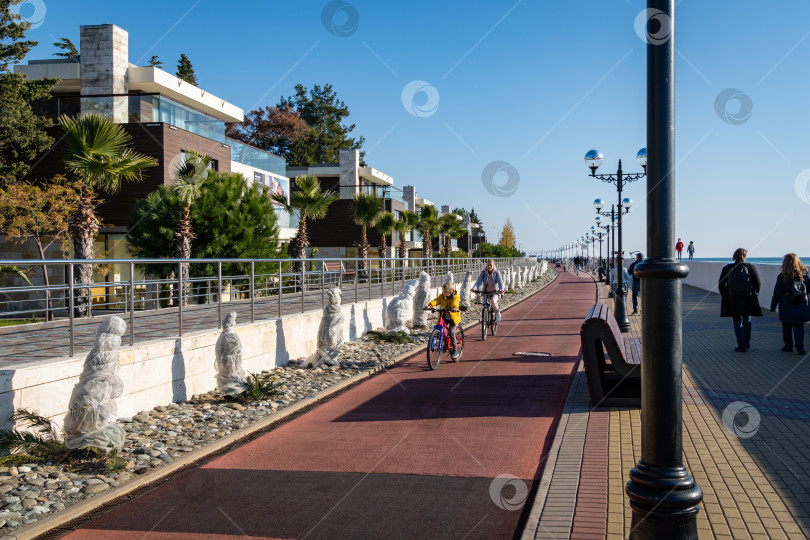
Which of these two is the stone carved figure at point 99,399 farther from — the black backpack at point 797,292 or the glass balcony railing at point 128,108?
the glass balcony railing at point 128,108

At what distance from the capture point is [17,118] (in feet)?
86.9

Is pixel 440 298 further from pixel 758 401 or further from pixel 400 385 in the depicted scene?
pixel 758 401

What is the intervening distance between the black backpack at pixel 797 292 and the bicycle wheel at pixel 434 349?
5.90m

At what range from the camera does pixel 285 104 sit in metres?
83.7

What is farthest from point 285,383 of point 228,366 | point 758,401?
point 758,401

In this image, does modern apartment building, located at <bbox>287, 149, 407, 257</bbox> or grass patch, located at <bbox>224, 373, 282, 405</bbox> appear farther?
modern apartment building, located at <bbox>287, 149, 407, 257</bbox>

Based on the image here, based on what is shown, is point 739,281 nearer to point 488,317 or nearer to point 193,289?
point 488,317

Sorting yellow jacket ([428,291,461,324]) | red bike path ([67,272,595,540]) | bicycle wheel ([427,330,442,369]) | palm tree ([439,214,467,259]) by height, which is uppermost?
palm tree ([439,214,467,259])

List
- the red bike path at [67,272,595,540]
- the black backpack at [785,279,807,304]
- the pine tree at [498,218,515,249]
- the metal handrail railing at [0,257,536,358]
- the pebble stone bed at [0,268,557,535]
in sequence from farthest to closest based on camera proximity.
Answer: the pine tree at [498,218,515,249] < the black backpack at [785,279,807,304] < the metal handrail railing at [0,257,536,358] < the pebble stone bed at [0,268,557,535] < the red bike path at [67,272,595,540]

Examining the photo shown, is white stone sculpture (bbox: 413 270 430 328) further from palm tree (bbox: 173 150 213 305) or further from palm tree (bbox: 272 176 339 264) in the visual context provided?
palm tree (bbox: 272 176 339 264)

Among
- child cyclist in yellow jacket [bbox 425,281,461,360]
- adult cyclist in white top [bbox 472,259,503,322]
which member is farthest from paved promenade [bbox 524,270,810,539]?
adult cyclist in white top [bbox 472,259,503,322]

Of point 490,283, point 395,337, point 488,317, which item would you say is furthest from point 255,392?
point 488,317

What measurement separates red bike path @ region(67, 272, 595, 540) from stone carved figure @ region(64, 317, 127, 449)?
0.93 metres

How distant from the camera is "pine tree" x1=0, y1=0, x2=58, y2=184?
26375 mm
